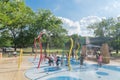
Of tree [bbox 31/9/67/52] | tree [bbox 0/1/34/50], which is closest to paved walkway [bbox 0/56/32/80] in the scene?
tree [bbox 0/1/34/50]

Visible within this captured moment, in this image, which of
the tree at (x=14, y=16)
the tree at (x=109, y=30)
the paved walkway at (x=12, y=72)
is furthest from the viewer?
the tree at (x=109, y=30)

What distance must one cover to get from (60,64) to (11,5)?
20049 mm

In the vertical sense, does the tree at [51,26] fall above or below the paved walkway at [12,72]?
above

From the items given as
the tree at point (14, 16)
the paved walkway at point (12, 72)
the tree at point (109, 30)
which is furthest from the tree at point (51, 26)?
the paved walkway at point (12, 72)

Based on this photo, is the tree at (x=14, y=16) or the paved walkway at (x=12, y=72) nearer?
the paved walkway at (x=12, y=72)

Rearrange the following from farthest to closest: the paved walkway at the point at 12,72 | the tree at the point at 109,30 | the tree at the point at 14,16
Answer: the tree at the point at 109,30, the tree at the point at 14,16, the paved walkway at the point at 12,72

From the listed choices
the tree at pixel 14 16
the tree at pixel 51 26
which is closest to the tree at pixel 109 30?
the tree at pixel 51 26

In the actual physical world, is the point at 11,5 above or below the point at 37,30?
above

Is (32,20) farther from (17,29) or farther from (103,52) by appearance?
(103,52)

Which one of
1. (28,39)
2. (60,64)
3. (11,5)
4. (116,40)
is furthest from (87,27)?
(60,64)

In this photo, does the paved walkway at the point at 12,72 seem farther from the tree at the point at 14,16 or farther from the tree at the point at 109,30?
the tree at the point at 109,30

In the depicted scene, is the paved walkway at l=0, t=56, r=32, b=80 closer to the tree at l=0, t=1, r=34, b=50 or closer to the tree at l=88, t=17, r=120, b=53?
the tree at l=0, t=1, r=34, b=50

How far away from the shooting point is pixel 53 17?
189ft

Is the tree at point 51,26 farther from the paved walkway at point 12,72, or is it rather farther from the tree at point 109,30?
the paved walkway at point 12,72
